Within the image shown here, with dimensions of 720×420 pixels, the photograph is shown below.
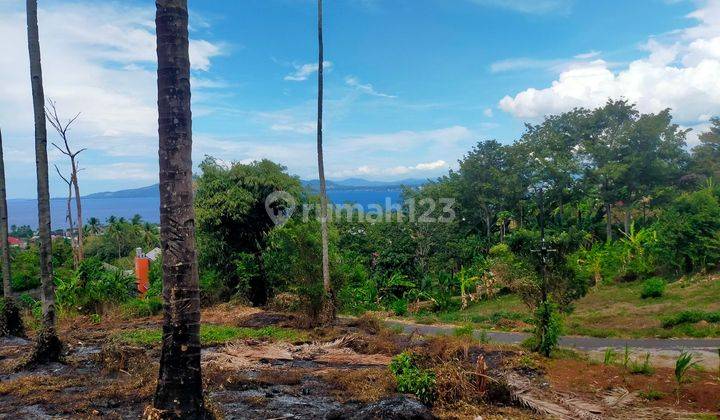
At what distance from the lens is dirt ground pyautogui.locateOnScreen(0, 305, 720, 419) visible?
6.66 m

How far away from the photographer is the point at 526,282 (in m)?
10.6

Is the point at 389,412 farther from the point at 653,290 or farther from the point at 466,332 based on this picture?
the point at 653,290

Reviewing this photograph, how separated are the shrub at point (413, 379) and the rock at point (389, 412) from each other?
45 cm

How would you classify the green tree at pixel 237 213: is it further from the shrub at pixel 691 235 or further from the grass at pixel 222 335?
the shrub at pixel 691 235

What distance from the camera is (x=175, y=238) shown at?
15.3 feet

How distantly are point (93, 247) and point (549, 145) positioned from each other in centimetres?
4386

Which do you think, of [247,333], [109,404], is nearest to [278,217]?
[247,333]

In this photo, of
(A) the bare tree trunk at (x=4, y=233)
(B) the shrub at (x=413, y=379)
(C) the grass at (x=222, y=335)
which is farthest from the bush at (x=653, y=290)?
(A) the bare tree trunk at (x=4, y=233)

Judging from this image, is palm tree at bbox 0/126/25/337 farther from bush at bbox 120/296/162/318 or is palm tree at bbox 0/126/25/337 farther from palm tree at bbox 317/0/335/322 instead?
palm tree at bbox 317/0/335/322

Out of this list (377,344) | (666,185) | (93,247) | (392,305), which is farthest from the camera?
(93,247)

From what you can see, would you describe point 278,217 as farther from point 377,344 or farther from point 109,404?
point 109,404
